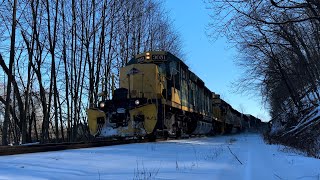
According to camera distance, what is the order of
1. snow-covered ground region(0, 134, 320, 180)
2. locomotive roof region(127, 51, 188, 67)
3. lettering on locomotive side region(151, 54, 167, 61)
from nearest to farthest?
snow-covered ground region(0, 134, 320, 180)
locomotive roof region(127, 51, 188, 67)
lettering on locomotive side region(151, 54, 167, 61)

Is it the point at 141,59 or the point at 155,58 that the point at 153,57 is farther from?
the point at 141,59

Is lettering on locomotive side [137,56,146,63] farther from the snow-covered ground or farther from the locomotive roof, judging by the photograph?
the snow-covered ground

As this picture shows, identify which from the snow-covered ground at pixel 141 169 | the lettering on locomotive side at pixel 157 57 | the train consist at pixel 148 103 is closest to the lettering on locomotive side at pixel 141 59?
the train consist at pixel 148 103

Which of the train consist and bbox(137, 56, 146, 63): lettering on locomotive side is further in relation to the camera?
bbox(137, 56, 146, 63): lettering on locomotive side

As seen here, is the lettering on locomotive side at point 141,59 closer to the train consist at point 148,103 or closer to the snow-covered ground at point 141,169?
the train consist at point 148,103

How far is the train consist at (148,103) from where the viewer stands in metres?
13.9

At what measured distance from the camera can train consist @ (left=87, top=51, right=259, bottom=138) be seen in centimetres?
1386

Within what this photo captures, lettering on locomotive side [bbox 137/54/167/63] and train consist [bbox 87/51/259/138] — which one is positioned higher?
lettering on locomotive side [bbox 137/54/167/63]

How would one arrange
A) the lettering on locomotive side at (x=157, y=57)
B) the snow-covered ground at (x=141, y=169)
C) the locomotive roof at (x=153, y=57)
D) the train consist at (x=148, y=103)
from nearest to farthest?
the snow-covered ground at (x=141, y=169) → the train consist at (x=148, y=103) → the locomotive roof at (x=153, y=57) → the lettering on locomotive side at (x=157, y=57)

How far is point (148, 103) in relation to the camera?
13.9 meters

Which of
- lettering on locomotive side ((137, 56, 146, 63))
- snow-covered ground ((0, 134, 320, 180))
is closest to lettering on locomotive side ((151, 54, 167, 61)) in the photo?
lettering on locomotive side ((137, 56, 146, 63))

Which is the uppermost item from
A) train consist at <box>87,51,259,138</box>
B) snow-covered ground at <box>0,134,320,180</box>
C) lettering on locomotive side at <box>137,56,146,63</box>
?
lettering on locomotive side at <box>137,56,146,63</box>

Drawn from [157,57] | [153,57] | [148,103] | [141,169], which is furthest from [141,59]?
[141,169]

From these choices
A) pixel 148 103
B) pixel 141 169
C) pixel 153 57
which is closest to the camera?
pixel 141 169
